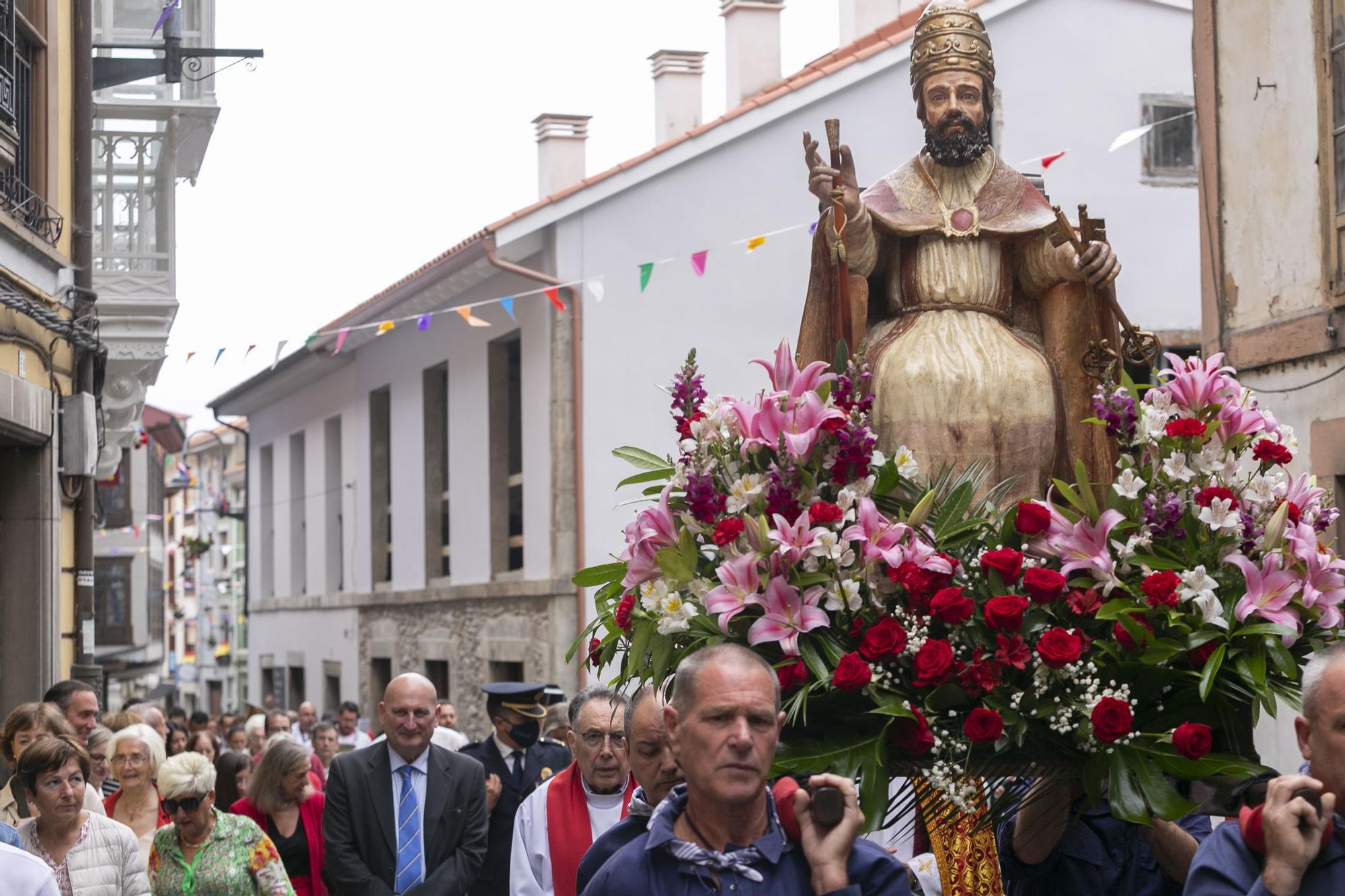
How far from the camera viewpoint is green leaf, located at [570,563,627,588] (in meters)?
4.39

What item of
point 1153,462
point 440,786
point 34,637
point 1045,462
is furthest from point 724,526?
point 34,637

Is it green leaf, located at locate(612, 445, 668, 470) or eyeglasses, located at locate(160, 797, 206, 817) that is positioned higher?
green leaf, located at locate(612, 445, 668, 470)

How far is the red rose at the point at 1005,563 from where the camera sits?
4.02 metres

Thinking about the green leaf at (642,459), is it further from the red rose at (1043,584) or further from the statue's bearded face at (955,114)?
the statue's bearded face at (955,114)

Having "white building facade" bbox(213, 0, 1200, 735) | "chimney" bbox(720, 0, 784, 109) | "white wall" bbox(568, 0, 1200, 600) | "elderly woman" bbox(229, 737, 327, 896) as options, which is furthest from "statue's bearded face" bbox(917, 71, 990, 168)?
"chimney" bbox(720, 0, 784, 109)

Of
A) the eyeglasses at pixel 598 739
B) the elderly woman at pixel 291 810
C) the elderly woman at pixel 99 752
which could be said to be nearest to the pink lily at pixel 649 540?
the eyeglasses at pixel 598 739

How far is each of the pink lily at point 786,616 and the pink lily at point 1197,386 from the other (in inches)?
37.7

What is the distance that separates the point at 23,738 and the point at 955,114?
14.2ft

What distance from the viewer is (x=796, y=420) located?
164 inches

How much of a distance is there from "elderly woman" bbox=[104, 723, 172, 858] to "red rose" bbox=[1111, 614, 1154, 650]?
202 inches

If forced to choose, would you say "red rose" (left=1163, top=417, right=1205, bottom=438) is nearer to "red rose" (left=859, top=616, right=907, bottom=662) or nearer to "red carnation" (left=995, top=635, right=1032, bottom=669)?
"red carnation" (left=995, top=635, right=1032, bottom=669)

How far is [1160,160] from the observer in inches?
709

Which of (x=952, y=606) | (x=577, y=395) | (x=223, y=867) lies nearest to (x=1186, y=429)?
(x=952, y=606)

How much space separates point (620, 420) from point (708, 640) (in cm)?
1492
